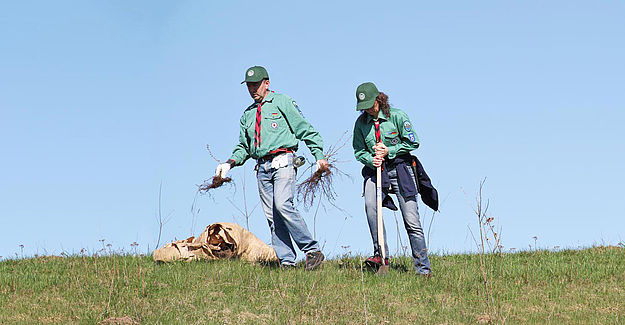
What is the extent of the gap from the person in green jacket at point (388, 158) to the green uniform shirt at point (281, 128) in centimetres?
60

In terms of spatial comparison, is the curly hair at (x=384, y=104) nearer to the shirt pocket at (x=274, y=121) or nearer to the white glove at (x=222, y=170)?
the shirt pocket at (x=274, y=121)

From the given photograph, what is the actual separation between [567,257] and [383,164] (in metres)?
3.92

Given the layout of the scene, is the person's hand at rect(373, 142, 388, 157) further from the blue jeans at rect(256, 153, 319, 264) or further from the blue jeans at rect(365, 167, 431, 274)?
the blue jeans at rect(256, 153, 319, 264)

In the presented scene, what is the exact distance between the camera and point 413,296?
22.9 feet

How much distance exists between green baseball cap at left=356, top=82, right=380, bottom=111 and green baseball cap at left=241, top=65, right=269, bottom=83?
1.26 m

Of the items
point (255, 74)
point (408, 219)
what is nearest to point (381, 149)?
point (408, 219)

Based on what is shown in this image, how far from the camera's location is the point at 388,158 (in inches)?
300

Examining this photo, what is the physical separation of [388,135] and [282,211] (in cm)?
159

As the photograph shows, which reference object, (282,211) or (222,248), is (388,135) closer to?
(282,211)

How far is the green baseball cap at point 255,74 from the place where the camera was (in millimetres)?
7953

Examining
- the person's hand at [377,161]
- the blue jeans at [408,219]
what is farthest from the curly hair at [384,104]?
the blue jeans at [408,219]

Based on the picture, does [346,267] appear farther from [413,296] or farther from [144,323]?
[144,323]

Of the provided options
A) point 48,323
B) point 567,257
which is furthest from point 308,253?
point 567,257

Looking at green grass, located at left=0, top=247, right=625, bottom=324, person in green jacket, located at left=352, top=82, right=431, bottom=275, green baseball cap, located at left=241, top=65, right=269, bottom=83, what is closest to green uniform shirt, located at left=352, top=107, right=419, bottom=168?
person in green jacket, located at left=352, top=82, right=431, bottom=275
